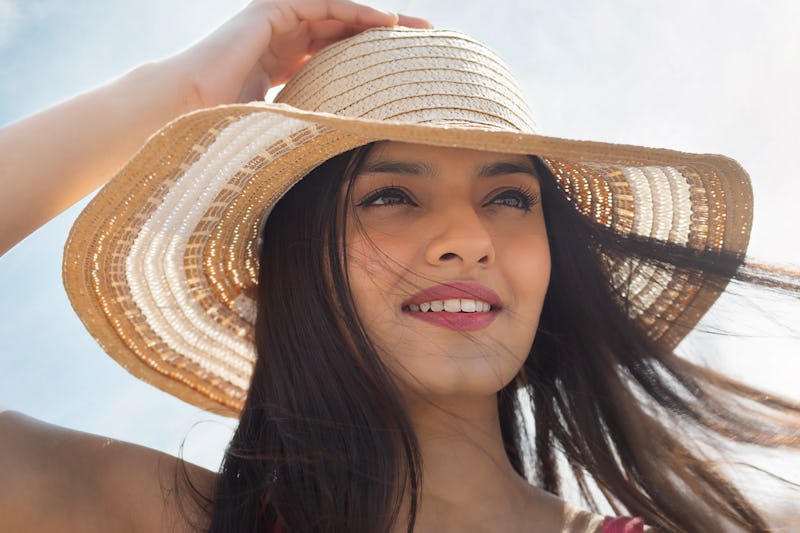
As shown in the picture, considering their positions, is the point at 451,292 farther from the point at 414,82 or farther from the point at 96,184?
the point at 96,184

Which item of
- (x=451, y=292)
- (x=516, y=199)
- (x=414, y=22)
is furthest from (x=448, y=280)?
→ (x=414, y=22)

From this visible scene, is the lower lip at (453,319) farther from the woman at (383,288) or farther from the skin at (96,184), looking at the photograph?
the skin at (96,184)

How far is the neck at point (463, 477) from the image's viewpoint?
257cm

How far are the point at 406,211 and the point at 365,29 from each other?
622mm

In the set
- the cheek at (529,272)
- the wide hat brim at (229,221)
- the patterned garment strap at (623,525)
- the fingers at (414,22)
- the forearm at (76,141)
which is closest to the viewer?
the wide hat brim at (229,221)

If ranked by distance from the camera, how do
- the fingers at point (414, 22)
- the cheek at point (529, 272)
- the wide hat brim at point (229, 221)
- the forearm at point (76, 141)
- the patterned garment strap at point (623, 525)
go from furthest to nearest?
A: the fingers at point (414, 22) → the patterned garment strap at point (623, 525) → the cheek at point (529, 272) → the forearm at point (76, 141) → the wide hat brim at point (229, 221)

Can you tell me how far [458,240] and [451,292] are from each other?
118 millimetres

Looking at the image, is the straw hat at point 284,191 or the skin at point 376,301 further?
the skin at point 376,301

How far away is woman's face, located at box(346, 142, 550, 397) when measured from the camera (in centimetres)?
240

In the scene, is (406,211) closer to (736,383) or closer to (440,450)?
(440,450)

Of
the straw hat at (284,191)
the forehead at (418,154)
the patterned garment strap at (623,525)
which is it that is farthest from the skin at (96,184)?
the patterned garment strap at (623,525)

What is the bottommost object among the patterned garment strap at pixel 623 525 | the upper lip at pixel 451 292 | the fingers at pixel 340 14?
the patterned garment strap at pixel 623 525

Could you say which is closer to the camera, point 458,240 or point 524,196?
point 458,240

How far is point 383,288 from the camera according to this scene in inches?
94.3
